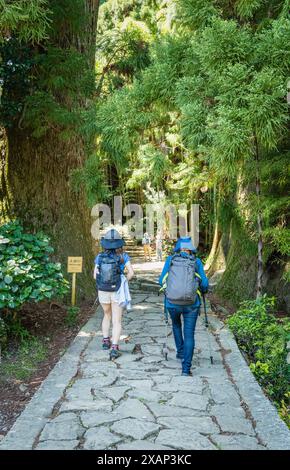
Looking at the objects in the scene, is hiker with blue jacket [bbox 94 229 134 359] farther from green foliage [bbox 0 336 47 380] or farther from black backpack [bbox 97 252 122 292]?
green foliage [bbox 0 336 47 380]

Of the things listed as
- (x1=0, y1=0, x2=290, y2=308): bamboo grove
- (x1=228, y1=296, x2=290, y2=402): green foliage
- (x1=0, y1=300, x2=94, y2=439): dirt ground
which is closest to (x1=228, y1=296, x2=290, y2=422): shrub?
(x1=228, y1=296, x2=290, y2=402): green foliage

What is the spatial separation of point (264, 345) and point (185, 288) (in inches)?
63.3

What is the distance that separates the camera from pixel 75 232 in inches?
344

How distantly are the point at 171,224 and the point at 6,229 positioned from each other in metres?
12.0

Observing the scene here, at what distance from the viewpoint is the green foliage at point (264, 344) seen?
16.9 feet

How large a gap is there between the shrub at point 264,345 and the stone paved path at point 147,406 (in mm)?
291

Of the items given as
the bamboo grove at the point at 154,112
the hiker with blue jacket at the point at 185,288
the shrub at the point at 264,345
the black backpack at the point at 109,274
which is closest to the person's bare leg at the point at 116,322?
the black backpack at the point at 109,274

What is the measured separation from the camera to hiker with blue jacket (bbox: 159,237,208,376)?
4680mm

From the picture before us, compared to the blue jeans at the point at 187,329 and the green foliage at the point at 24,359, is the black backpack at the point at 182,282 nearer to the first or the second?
the blue jeans at the point at 187,329

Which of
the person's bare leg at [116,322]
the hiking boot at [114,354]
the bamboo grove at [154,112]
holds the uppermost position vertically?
the bamboo grove at [154,112]

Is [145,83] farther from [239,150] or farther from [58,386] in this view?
[58,386]

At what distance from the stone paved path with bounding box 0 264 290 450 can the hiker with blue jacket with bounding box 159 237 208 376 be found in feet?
1.27

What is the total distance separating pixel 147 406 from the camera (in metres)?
3.98

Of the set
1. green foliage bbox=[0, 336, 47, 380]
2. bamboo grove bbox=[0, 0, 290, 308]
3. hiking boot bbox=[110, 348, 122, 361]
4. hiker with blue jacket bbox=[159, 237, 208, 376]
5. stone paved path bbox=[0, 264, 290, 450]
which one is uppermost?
bamboo grove bbox=[0, 0, 290, 308]
